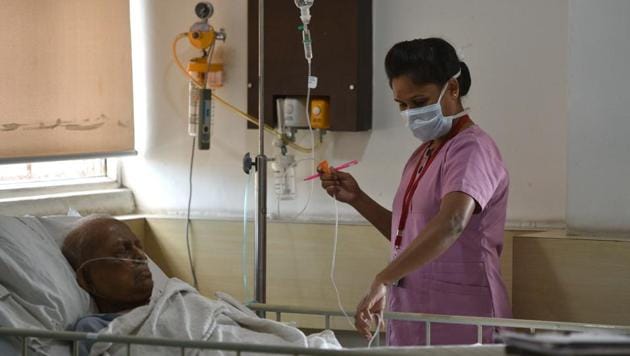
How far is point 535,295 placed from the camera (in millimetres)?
3354

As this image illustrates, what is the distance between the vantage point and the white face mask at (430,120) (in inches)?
113

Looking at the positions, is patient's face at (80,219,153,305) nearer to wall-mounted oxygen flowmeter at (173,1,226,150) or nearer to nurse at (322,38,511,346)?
nurse at (322,38,511,346)

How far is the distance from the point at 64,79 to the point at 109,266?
1208 mm

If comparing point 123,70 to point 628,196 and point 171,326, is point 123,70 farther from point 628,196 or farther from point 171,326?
point 628,196

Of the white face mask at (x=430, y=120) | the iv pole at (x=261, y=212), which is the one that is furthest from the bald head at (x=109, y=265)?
the white face mask at (x=430, y=120)

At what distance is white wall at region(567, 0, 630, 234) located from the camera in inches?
128

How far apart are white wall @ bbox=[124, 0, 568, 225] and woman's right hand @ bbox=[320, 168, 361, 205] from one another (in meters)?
0.75

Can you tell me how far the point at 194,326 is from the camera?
2.71 m

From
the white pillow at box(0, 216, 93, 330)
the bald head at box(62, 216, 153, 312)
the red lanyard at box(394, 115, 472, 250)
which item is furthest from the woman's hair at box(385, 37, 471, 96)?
the white pillow at box(0, 216, 93, 330)

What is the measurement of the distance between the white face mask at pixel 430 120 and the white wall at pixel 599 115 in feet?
1.91

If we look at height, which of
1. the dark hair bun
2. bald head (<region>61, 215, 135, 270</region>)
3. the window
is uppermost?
the dark hair bun

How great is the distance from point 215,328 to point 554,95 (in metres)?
1.53

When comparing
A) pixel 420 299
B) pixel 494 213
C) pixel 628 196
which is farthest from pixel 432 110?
pixel 628 196

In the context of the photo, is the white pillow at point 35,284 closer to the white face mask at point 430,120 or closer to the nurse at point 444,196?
the nurse at point 444,196
